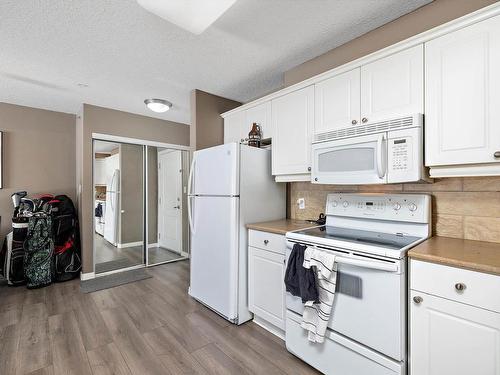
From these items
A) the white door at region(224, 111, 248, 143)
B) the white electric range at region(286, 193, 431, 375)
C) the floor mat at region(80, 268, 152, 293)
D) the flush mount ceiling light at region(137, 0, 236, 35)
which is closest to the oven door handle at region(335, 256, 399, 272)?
the white electric range at region(286, 193, 431, 375)

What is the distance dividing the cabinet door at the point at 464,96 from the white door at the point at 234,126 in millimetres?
1852

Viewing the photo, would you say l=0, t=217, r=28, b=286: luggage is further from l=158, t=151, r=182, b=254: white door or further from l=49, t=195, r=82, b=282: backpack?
l=158, t=151, r=182, b=254: white door

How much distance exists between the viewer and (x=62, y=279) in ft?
11.1

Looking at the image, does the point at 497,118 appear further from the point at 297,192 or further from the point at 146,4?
the point at 146,4


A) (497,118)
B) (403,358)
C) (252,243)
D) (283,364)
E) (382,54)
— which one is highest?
(382,54)

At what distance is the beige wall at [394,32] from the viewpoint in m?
1.65

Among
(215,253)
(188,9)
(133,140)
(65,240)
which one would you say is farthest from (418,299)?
(65,240)

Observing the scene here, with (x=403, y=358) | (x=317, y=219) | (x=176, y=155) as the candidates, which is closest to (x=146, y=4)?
(x=317, y=219)

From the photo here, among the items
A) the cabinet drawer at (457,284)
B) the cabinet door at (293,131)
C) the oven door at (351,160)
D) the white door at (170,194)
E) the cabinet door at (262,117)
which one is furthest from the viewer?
A: the white door at (170,194)

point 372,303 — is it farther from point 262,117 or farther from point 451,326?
point 262,117

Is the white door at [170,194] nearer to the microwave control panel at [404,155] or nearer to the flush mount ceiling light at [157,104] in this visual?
the flush mount ceiling light at [157,104]

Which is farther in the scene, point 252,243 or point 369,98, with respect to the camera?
point 252,243

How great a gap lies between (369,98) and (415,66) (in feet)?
1.05

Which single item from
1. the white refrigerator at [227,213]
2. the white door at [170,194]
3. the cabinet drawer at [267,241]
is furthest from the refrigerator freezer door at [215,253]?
the white door at [170,194]
